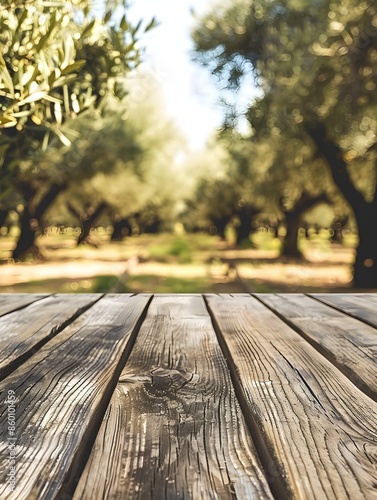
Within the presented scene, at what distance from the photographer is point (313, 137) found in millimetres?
14602

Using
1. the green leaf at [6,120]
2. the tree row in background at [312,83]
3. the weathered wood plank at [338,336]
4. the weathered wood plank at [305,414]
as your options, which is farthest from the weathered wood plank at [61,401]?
the tree row in background at [312,83]

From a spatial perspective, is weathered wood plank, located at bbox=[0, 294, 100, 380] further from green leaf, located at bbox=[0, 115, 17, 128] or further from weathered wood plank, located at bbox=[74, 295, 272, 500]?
green leaf, located at bbox=[0, 115, 17, 128]

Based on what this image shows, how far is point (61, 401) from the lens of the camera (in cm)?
163

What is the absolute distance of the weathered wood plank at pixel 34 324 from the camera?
2125 millimetres

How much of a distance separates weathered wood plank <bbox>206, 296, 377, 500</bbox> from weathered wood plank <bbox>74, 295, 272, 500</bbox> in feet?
0.20

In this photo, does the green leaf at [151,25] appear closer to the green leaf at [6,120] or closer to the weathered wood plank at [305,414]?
the green leaf at [6,120]

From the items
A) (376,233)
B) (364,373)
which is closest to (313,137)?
(376,233)

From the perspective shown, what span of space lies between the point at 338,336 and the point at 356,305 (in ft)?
3.25

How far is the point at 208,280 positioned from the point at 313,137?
19.3ft

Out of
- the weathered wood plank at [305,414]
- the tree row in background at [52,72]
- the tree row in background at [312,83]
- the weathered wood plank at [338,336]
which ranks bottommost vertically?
the weathered wood plank at [305,414]

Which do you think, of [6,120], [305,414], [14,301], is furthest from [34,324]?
[305,414]

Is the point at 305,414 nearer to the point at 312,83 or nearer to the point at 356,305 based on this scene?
the point at 356,305

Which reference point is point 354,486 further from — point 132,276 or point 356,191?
point 132,276

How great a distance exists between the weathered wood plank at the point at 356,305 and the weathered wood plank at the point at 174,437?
3.70 feet
